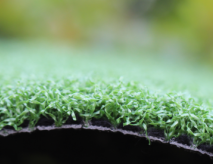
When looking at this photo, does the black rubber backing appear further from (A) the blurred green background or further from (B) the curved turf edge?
(A) the blurred green background

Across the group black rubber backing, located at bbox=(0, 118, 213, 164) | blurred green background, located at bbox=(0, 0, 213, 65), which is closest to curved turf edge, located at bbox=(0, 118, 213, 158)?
black rubber backing, located at bbox=(0, 118, 213, 164)

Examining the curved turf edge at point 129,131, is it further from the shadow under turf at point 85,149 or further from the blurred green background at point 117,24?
the blurred green background at point 117,24

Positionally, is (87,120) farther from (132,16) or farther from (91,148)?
(132,16)

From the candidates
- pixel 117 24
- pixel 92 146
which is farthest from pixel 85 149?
pixel 117 24

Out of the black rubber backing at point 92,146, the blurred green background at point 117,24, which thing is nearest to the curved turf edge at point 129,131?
the black rubber backing at point 92,146

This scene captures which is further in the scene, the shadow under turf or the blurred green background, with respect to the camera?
the blurred green background

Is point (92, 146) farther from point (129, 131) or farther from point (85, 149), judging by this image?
point (129, 131)
